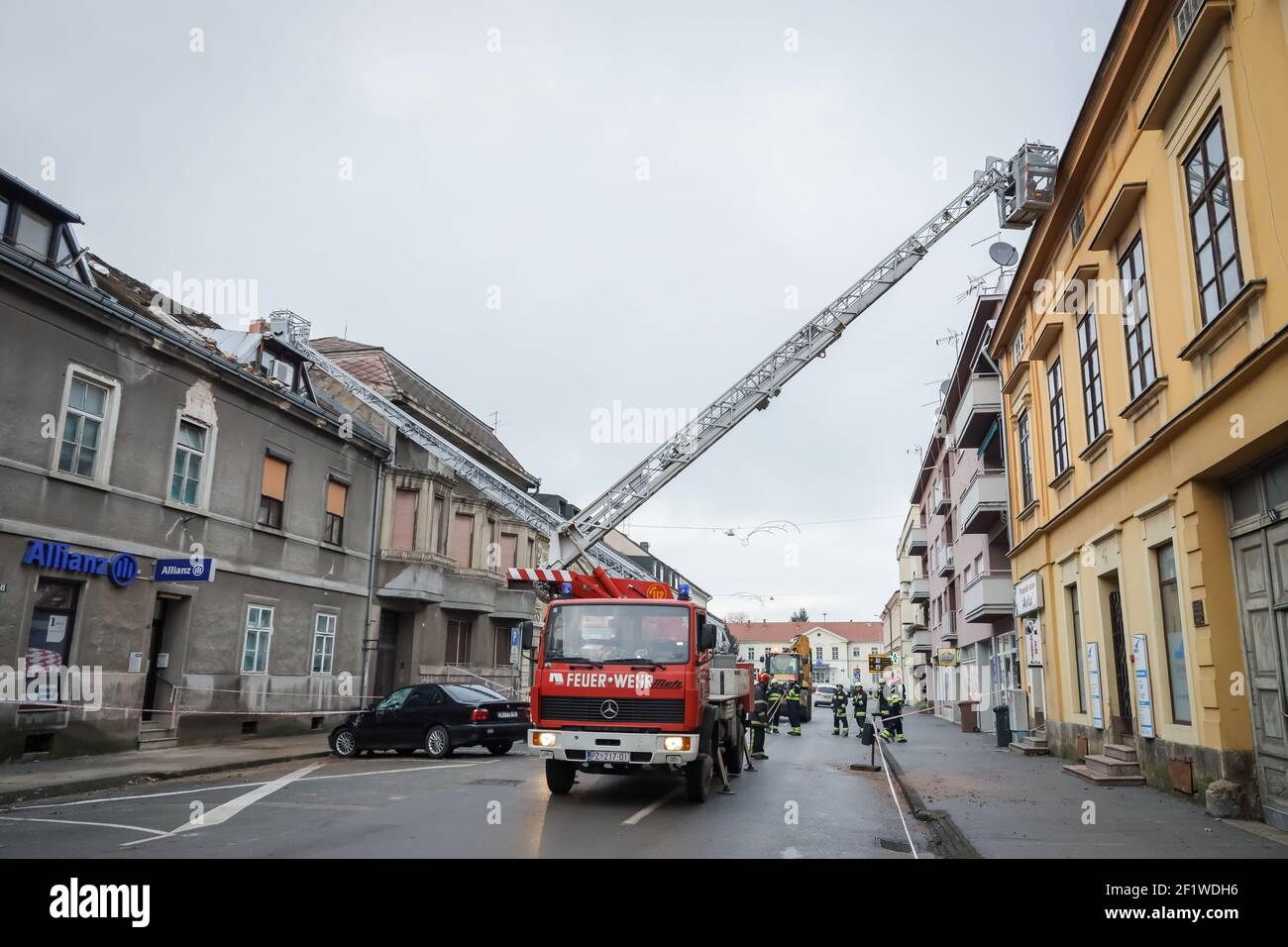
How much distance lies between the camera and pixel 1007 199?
19.2 m

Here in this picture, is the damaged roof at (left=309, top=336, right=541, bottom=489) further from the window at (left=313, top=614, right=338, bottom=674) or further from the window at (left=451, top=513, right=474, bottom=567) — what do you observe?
the window at (left=313, top=614, right=338, bottom=674)

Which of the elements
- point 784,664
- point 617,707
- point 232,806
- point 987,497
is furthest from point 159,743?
point 784,664

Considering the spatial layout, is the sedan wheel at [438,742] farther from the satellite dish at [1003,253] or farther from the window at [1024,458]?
the satellite dish at [1003,253]

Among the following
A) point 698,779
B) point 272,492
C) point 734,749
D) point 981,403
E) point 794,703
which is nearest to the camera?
point 698,779

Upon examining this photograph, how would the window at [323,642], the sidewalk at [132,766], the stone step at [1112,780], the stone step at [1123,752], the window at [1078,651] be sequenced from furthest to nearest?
the window at [323,642] → the window at [1078,651] → the stone step at [1123,752] → the stone step at [1112,780] → the sidewalk at [132,766]

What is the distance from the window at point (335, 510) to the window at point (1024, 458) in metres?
17.2

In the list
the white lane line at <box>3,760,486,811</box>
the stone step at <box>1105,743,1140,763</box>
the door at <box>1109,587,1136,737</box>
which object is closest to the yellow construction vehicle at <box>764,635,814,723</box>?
the door at <box>1109,587,1136,737</box>

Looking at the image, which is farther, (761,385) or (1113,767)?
(761,385)

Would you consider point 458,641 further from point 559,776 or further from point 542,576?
point 559,776

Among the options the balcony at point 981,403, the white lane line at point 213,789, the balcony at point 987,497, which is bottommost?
the white lane line at point 213,789

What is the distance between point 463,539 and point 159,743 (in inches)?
496

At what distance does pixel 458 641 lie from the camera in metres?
28.3

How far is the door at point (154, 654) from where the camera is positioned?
1753cm

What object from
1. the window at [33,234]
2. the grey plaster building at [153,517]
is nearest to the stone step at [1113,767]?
the grey plaster building at [153,517]
